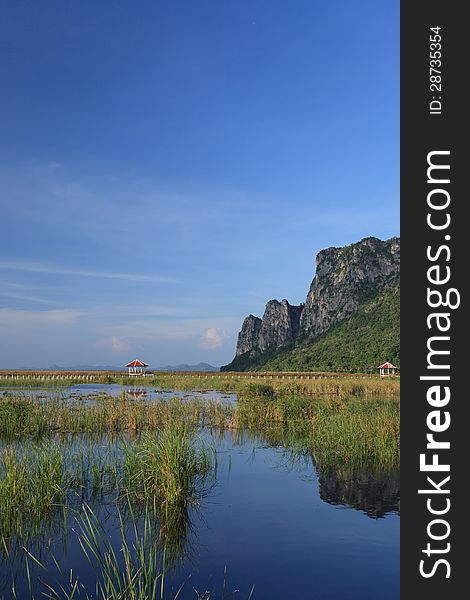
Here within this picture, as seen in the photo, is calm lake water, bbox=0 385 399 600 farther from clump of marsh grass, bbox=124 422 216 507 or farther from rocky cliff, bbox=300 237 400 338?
rocky cliff, bbox=300 237 400 338

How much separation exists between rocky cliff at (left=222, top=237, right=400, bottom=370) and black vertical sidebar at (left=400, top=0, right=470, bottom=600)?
133 m

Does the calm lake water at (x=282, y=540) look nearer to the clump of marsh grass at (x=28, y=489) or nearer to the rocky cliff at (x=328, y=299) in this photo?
the clump of marsh grass at (x=28, y=489)

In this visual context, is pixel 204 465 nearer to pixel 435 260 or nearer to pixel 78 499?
pixel 78 499

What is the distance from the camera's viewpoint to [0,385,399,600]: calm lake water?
8.38 m

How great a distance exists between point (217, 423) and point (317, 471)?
906 cm

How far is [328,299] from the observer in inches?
6294

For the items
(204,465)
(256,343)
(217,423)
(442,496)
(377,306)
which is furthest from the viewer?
(256,343)

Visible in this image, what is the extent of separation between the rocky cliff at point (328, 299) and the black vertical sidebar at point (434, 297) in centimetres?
13297

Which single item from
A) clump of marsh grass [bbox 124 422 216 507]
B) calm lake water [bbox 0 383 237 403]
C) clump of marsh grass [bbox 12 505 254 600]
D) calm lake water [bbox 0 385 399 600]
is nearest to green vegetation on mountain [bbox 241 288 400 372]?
calm lake water [bbox 0 383 237 403]

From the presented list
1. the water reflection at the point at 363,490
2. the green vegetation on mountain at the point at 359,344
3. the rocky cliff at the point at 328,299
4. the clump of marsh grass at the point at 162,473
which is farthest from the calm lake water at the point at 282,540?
the rocky cliff at the point at 328,299

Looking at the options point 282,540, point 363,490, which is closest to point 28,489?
point 282,540

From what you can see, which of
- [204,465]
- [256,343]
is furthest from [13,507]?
[256,343]

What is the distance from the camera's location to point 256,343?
626 feet

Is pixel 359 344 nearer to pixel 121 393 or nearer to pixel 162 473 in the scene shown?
pixel 121 393
